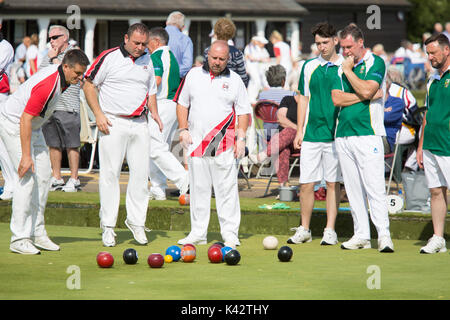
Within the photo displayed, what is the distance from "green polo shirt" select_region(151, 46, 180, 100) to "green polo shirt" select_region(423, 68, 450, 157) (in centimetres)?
333

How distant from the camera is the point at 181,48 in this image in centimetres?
1090

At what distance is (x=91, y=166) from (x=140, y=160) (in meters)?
4.33

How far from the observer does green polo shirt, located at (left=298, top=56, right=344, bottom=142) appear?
8070 millimetres

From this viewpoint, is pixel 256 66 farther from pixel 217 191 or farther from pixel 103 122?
pixel 103 122

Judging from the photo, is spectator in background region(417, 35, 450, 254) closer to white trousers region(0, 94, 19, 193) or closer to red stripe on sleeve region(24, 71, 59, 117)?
red stripe on sleeve region(24, 71, 59, 117)

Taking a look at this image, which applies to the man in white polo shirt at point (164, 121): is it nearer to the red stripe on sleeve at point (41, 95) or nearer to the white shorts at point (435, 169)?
the red stripe on sleeve at point (41, 95)

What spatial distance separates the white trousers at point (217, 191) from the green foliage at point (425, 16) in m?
39.3

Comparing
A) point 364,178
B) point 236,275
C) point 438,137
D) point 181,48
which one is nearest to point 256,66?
point 181,48

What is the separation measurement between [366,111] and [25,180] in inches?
114

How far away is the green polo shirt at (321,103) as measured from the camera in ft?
26.5

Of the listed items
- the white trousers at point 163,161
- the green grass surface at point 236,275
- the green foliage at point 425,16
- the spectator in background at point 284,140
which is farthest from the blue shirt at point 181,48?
the green foliage at point 425,16

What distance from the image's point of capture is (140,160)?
804cm


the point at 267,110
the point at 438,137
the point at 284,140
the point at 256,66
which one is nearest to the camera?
the point at 438,137
